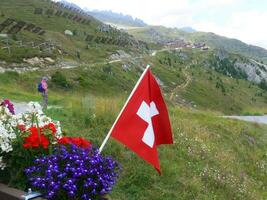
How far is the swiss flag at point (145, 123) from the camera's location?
7117 millimetres

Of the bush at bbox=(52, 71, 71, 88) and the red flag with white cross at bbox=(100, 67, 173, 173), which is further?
the bush at bbox=(52, 71, 71, 88)

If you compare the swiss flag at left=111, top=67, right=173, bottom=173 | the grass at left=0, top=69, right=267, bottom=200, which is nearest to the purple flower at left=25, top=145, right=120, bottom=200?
the swiss flag at left=111, top=67, right=173, bottom=173

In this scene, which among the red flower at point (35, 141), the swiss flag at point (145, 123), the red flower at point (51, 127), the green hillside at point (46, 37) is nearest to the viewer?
the red flower at point (35, 141)

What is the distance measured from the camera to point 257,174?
14203 millimetres

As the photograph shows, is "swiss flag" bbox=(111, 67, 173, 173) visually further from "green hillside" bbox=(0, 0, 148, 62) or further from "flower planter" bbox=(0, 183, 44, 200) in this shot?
"green hillside" bbox=(0, 0, 148, 62)

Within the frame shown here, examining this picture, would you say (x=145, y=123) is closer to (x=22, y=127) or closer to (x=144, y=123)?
(x=144, y=123)

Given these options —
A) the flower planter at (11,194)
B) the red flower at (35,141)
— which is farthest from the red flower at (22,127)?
the flower planter at (11,194)

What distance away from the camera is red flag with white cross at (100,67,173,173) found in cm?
712

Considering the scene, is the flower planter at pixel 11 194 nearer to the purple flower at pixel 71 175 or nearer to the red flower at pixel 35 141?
the purple flower at pixel 71 175

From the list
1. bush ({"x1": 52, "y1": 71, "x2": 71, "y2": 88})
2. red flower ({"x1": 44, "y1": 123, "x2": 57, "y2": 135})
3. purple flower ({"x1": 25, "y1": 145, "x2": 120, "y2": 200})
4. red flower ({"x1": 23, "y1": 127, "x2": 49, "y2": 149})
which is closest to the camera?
purple flower ({"x1": 25, "y1": 145, "x2": 120, "y2": 200})

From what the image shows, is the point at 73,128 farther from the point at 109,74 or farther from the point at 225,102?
the point at 225,102

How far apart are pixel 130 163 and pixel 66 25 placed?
479 feet

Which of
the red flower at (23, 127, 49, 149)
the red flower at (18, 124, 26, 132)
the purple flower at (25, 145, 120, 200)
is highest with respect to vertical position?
the red flower at (18, 124, 26, 132)

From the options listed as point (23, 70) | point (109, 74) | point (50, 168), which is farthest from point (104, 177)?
point (109, 74)
